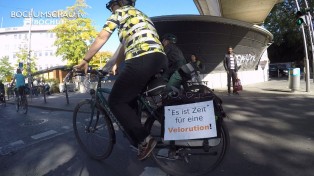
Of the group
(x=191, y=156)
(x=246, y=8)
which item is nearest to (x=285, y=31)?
(x=246, y=8)

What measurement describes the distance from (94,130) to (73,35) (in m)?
35.1

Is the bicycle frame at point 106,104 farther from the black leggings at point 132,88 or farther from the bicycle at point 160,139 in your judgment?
the black leggings at point 132,88

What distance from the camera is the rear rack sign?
110 inches

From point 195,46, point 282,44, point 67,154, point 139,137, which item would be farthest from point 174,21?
point 282,44

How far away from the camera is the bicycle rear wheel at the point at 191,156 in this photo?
2.91m

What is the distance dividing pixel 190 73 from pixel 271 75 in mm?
32311

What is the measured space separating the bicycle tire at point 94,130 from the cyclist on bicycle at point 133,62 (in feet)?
2.02

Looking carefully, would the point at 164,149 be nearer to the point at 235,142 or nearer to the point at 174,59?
the point at 235,142

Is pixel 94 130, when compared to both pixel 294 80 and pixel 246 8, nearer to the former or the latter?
pixel 294 80

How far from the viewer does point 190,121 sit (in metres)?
2.88

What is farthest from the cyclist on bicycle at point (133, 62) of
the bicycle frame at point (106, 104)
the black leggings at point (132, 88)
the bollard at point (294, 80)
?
the bollard at point (294, 80)

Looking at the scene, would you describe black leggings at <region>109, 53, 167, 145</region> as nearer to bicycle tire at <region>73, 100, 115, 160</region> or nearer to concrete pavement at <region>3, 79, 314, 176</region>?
bicycle tire at <region>73, 100, 115, 160</region>

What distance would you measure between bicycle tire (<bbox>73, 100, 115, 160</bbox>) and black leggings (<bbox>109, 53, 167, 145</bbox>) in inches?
23.3

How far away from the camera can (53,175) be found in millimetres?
3643
